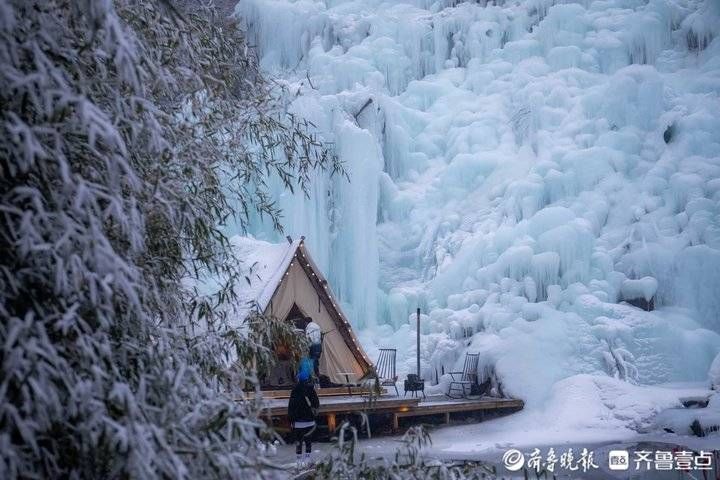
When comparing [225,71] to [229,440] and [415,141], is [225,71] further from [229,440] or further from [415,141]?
[415,141]

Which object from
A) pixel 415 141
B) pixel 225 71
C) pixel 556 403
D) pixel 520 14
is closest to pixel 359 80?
pixel 415 141

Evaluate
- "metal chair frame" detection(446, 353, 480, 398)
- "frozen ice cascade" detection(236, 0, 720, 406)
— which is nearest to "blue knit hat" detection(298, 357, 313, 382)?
"frozen ice cascade" detection(236, 0, 720, 406)

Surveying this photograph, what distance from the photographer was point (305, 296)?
377 inches

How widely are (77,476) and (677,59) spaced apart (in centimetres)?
1646

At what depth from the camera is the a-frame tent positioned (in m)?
9.14

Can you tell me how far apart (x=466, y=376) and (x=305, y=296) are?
412 cm

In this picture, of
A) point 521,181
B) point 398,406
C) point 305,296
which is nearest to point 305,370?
point 305,296

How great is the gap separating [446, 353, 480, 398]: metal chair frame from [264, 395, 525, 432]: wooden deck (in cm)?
52

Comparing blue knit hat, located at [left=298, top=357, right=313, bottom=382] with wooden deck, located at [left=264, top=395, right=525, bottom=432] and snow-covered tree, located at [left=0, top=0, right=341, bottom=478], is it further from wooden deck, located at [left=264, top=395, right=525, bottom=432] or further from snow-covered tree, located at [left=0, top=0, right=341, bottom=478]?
snow-covered tree, located at [left=0, top=0, right=341, bottom=478]

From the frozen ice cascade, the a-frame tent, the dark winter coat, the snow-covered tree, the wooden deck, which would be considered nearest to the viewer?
the snow-covered tree

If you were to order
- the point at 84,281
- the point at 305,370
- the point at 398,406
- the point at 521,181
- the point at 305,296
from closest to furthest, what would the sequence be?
the point at 84,281
the point at 305,370
the point at 398,406
the point at 305,296
the point at 521,181

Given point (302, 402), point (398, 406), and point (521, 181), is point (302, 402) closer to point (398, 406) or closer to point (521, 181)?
point (398, 406)

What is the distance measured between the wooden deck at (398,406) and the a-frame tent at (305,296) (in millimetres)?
543

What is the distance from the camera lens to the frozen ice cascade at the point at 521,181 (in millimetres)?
11703
